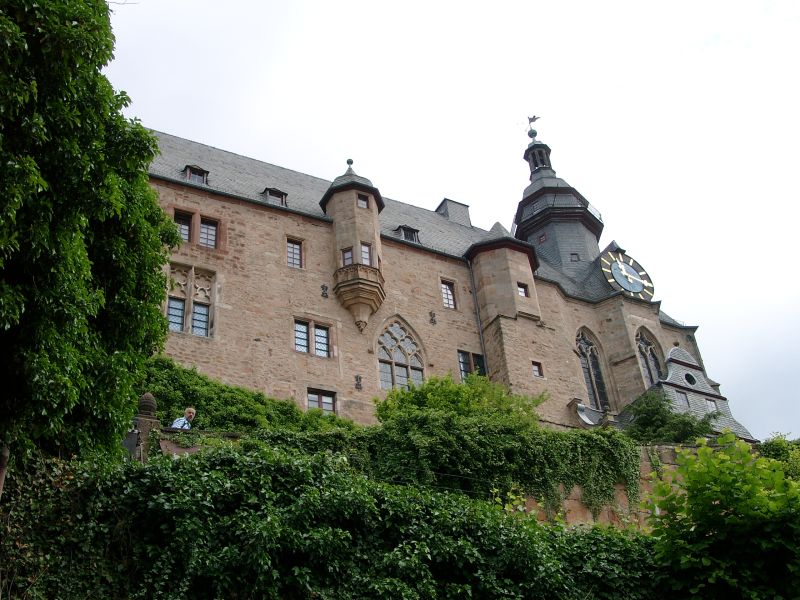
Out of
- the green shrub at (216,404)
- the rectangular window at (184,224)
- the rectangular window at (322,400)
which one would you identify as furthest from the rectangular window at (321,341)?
the rectangular window at (184,224)

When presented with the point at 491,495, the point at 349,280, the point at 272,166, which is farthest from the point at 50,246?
the point at 272,166

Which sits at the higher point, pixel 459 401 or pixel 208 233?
pixel 208 233

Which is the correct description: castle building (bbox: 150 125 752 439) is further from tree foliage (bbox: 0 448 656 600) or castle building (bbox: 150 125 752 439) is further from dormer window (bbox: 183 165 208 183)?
tree foliage (bbox: 0 448 656 600)

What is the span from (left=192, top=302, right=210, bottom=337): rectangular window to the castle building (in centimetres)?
4

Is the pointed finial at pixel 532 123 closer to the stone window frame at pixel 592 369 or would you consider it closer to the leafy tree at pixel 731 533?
the stone window frame at pixel 592 369

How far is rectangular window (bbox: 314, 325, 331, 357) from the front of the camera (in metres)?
24.8

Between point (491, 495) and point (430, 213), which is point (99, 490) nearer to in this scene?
point (491, 495)

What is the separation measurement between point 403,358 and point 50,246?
18.2 m

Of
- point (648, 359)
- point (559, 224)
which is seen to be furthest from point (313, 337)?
point (559, 224)

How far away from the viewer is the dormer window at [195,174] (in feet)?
86.3

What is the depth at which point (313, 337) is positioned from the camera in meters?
24.9

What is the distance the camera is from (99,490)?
10.3 metres

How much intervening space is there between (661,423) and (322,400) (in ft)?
34.2

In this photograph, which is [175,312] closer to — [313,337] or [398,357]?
[313,337]
